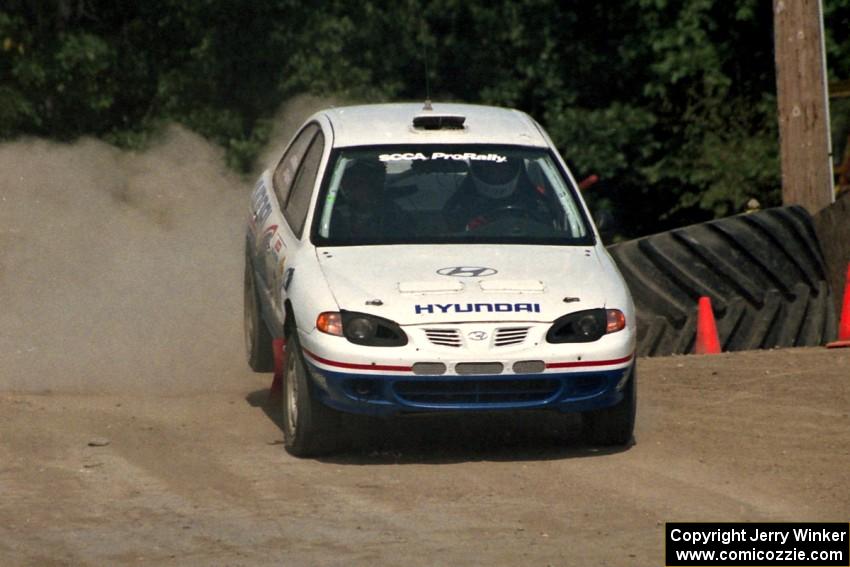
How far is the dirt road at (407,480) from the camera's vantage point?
24.2ft

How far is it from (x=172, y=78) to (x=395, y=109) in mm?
12038

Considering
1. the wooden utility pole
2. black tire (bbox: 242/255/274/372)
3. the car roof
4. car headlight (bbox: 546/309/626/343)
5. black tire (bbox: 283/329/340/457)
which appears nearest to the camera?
car headlight (bbox: 546/309/626/343)

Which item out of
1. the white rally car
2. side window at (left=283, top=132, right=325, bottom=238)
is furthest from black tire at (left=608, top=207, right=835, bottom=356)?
side window at (left=283, top=132, right=325, bottom=238)

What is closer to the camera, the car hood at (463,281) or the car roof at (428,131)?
the car hood at (463,281)

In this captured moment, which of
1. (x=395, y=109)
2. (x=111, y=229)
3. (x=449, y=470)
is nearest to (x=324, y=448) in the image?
(x=449, y=470)

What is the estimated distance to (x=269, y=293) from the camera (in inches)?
419

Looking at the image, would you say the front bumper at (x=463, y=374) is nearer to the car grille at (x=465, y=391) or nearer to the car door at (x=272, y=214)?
the car grille at (x=465, y=391)

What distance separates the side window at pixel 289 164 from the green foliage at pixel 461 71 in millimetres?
10655

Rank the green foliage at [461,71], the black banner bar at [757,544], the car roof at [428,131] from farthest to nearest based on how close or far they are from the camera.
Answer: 1. the green foliage at [461,71]
2. the car roof at [428,131]
3. the black banner bar at [757,544]

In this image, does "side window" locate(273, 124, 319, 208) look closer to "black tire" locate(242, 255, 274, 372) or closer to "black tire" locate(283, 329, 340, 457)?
"black tire" locate(242, 255, 274, 372)

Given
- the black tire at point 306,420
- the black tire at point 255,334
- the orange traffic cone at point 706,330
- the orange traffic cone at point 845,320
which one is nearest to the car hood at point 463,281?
the black tire at point 306,420

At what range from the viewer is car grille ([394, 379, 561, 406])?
29.3 ft

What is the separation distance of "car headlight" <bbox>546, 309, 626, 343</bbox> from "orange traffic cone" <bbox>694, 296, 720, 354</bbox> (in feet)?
12.2

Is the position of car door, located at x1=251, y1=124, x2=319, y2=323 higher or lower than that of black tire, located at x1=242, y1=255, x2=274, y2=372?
higher
